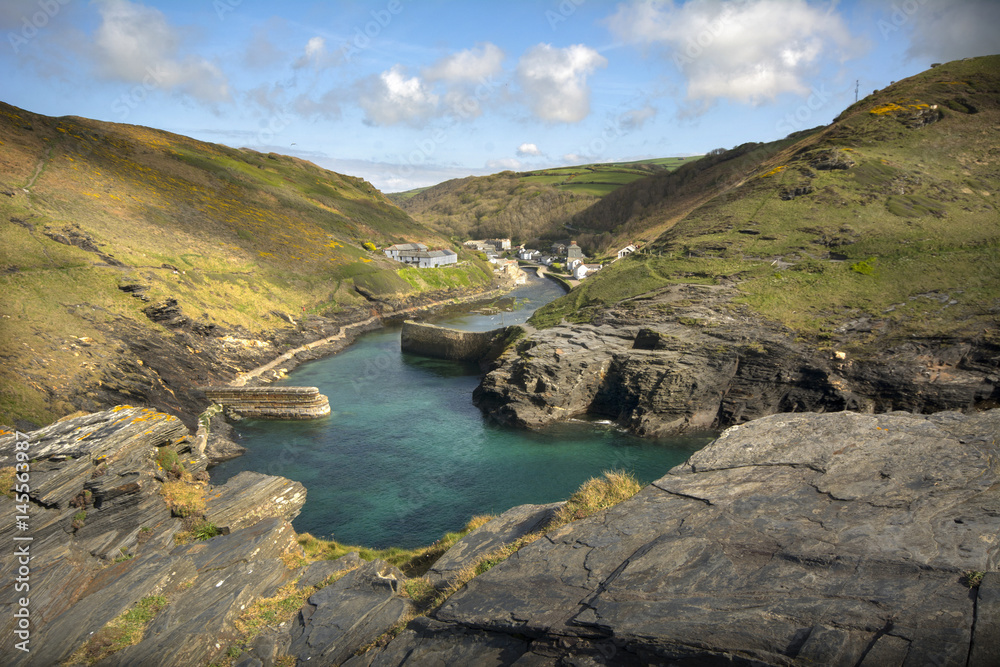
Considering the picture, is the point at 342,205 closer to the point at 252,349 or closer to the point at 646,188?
the point at 252,349

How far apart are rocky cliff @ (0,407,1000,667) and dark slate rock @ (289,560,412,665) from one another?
57mm

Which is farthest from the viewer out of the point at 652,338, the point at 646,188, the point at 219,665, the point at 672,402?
the point at 646,188

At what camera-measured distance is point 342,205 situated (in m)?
116

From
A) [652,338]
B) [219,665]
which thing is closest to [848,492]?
[219,665]

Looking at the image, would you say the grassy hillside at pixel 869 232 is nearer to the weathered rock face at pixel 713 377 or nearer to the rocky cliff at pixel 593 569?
the weathered rock face at pixel 713 377

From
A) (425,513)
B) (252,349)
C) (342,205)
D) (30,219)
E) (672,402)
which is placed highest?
(342,205)

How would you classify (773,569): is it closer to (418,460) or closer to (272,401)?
(418,460)

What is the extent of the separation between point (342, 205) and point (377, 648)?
115 meters

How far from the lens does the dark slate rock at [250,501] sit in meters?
19.9

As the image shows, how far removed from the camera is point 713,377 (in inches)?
1499

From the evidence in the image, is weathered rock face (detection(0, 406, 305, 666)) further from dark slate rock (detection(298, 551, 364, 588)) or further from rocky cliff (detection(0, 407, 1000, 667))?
dark slate rock (detection(298, 551, 364, 588))

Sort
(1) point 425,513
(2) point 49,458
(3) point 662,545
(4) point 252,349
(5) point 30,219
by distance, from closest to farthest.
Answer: (3) point 662,545 → (2) point 49,458 → (1) point 425,513 → (5) point 30,219 → (4) point 252,349

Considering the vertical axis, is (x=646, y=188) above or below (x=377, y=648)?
above

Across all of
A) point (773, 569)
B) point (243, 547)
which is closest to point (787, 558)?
point (773, 569)
